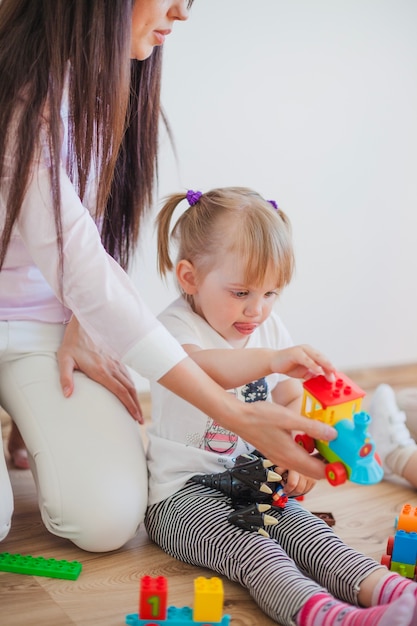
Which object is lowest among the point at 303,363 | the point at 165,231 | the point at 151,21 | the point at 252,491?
the point at 252,491

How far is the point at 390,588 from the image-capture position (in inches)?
38.0

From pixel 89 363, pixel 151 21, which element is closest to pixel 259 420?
pixel 89 363

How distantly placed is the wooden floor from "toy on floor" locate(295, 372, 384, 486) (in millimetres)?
227

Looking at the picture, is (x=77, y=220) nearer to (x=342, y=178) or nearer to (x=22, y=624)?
(x=22, y=624)

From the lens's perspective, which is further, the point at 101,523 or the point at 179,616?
the point at 101,523

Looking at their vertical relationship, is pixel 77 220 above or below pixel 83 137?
below

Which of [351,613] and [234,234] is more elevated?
[234,234]

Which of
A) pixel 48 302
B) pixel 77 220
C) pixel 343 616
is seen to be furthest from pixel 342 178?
pixel 343 616

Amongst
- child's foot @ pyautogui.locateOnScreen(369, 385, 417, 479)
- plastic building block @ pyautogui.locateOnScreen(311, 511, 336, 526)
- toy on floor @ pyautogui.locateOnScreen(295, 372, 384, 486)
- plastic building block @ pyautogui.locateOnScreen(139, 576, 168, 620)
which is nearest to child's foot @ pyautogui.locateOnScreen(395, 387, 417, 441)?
child's foot @ pyautogui.locateOnScreen(369, 385, 417, 479)

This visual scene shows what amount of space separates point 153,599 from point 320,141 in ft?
4.35

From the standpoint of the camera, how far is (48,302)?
4.30 feet

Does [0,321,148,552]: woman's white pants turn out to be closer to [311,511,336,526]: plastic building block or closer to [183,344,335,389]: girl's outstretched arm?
[183,344,335,389]: girl's outstretched arm

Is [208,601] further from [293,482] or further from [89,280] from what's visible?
[89,280]

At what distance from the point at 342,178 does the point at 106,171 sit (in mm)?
1052
